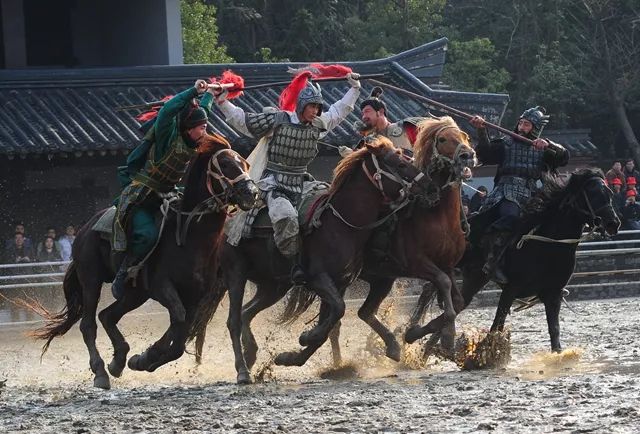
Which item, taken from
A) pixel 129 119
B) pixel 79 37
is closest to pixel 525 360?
pixel 129 119

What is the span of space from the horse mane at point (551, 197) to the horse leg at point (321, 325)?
268 centimetres

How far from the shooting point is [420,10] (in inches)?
1228

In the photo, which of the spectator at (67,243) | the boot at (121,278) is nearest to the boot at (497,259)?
the boot at (121,278)

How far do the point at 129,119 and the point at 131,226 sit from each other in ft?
30.5

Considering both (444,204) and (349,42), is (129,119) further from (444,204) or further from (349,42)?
(349,42)

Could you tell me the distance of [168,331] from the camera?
464 inches

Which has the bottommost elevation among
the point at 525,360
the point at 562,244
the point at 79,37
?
the point at 525,360

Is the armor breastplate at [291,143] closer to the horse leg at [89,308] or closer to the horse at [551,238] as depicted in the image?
the horse leg at [89,308]

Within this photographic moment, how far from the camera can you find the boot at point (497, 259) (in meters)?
14.1

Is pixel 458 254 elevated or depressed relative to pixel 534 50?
depressed

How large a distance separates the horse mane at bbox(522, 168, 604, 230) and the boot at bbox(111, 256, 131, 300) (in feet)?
12.8

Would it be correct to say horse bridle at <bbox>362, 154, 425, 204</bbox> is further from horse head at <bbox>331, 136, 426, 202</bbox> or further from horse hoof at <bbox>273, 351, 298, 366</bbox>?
horse hoof at <bbox>273, 351, 298, 366</bbox>

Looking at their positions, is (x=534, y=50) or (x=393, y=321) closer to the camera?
(x=393, y=321)

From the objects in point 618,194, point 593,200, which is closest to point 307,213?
point 593,200
